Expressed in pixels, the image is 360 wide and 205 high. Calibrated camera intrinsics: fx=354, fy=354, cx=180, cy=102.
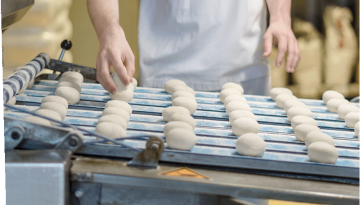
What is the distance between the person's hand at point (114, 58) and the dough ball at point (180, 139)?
393 mm

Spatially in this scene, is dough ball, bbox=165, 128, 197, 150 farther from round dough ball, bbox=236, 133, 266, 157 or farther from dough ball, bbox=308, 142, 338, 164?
dough ball, bbox=308, 142, 338, 164

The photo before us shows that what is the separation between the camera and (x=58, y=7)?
2961 mm

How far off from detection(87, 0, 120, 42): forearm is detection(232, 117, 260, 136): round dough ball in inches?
22.9

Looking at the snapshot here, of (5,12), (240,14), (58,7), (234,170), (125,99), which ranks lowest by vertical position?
(234,170)

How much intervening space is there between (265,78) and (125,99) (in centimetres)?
84

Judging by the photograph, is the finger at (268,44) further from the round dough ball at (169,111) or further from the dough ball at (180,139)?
the dough ball at (180,139)

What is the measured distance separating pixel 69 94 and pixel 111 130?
0.39m

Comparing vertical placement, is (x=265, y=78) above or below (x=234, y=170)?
above

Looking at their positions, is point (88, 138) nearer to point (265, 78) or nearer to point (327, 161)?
point (327, 161)

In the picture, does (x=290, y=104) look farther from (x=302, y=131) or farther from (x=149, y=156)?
(x=149, y=156)

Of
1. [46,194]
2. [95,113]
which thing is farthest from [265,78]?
[46,194]

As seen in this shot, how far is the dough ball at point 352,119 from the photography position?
1.17 meters

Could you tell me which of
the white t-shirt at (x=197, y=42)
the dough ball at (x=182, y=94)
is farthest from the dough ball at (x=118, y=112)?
the white t-shirt at (x=197, y=42)

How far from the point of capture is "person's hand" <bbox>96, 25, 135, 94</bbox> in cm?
120
